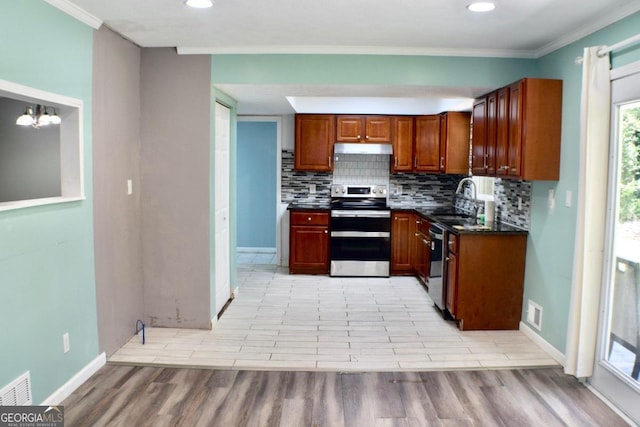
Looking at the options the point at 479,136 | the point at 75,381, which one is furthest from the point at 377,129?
the point at 75,381

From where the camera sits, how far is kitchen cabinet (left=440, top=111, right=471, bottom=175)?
5746 mm

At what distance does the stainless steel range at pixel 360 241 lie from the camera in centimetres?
589

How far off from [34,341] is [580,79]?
3834 millimetres

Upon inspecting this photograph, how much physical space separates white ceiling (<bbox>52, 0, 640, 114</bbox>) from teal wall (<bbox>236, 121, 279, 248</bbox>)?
117 inches

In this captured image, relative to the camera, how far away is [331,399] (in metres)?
2.84

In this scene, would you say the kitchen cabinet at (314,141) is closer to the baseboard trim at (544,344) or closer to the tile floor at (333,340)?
the tile floor at (333,340)

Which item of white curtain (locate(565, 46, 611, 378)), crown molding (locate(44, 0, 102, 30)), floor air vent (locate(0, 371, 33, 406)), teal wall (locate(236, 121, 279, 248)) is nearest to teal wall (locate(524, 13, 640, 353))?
white curtain (locate(565, 46, 611, 378))

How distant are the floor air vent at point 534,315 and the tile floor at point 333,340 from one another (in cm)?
16

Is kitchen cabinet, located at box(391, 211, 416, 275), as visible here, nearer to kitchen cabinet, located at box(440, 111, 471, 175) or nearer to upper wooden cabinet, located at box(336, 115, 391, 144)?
kitchen cabinet, located at box(440, 111, 471, 175)

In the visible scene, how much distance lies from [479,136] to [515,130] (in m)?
0.78

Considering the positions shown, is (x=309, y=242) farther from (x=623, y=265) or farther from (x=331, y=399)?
(x=623, y=265)

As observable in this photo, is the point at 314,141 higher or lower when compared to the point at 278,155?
higher

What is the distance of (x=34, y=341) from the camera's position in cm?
252

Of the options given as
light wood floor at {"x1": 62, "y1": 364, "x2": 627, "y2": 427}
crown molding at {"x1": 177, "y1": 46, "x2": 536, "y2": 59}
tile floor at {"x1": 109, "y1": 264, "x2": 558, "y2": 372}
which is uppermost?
crown molding at {"x1": 177, "y1": 46, "x2": 536, "y2": 59}
